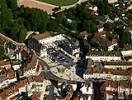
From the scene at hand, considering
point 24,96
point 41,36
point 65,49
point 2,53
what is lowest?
point 24,96

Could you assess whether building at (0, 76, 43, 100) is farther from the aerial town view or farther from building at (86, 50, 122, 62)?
building at (86, 50, 122, 62)

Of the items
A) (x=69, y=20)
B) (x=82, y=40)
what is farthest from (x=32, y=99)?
(x=69, y=20)

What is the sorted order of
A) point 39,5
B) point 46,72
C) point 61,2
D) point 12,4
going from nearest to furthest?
point 46,72, point 12,4, point 39,5, point 61,2

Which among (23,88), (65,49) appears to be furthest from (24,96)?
(65,49)

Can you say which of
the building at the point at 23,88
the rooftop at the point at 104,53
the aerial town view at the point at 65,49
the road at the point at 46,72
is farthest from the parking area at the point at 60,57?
the building at the point at 23,88

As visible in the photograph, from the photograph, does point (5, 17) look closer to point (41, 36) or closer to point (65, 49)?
point (41, 36)

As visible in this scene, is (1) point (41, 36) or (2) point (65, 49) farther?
(1) point (41, 36)

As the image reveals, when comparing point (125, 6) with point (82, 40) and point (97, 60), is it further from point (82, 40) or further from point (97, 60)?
point (97, 60)
